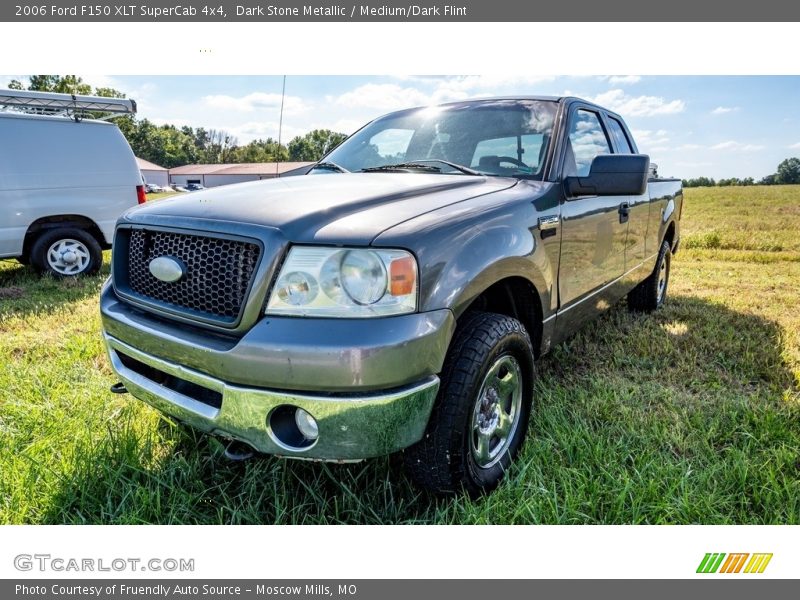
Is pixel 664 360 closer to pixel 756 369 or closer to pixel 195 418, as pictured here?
pixel 756 369

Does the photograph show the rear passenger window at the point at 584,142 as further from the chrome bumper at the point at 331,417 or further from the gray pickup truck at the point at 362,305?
the chrome bumper at the point at 331,417

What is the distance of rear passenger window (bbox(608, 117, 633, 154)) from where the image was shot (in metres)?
3.69

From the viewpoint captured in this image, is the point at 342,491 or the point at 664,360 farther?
the point at 664,360

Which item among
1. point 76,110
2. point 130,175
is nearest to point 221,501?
point 130,175

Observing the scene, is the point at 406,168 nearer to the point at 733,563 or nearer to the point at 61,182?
the point at 733,563

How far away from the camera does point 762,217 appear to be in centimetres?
1166

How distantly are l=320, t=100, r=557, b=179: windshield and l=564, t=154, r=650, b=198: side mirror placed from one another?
247 millimetres

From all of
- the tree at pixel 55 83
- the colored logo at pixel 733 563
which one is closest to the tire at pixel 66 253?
the colored logo at pixel 733 563

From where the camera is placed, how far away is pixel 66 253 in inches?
243

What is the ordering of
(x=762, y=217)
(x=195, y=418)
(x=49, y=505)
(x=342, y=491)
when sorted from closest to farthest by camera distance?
(x=195, y=418)
(x=49, y=505)
(x=342, y=491)
(x=762, y=217)

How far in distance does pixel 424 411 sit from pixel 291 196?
948mm

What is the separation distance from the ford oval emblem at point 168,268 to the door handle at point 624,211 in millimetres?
2598

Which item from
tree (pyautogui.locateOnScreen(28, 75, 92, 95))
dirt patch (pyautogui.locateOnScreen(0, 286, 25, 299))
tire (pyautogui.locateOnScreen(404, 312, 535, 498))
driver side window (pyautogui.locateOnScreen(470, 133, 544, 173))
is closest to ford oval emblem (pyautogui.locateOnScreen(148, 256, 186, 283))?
tire (pyautogui.locateOnScreen(404, 312, 535, 498))

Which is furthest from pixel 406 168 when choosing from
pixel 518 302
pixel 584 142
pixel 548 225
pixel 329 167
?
pixel 584 142
